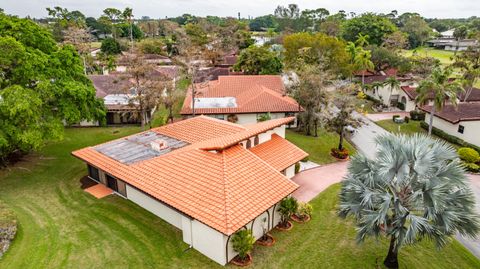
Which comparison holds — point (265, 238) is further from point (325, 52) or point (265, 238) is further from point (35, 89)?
point (325, 52)

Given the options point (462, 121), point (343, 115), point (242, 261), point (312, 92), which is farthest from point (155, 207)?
point (462, 121)

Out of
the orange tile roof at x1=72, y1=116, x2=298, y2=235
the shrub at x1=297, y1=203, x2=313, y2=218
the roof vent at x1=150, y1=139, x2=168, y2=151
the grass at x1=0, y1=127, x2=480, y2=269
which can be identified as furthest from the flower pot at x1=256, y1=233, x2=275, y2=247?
the roof vent at x1=150, y1=139, x2=168, y2=151

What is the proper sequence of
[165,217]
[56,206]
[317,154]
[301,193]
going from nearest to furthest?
[165,217]
[56,206]
[301,193]
[317,154]

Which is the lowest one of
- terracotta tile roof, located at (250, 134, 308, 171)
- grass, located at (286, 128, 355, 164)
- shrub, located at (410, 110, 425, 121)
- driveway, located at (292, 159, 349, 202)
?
driveway, located at (292, 159, 349, 202)

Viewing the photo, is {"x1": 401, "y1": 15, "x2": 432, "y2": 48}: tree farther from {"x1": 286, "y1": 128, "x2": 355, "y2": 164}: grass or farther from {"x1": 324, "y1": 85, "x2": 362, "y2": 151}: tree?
{"x1": 324, "y1": 85, "x2": 362, "y2": 151}: tree

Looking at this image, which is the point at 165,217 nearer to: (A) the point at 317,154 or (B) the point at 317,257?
(B) the point at 317,257

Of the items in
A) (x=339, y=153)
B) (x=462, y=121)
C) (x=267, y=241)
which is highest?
(x=462, y=121)

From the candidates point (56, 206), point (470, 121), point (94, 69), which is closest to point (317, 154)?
point (470, 121)
